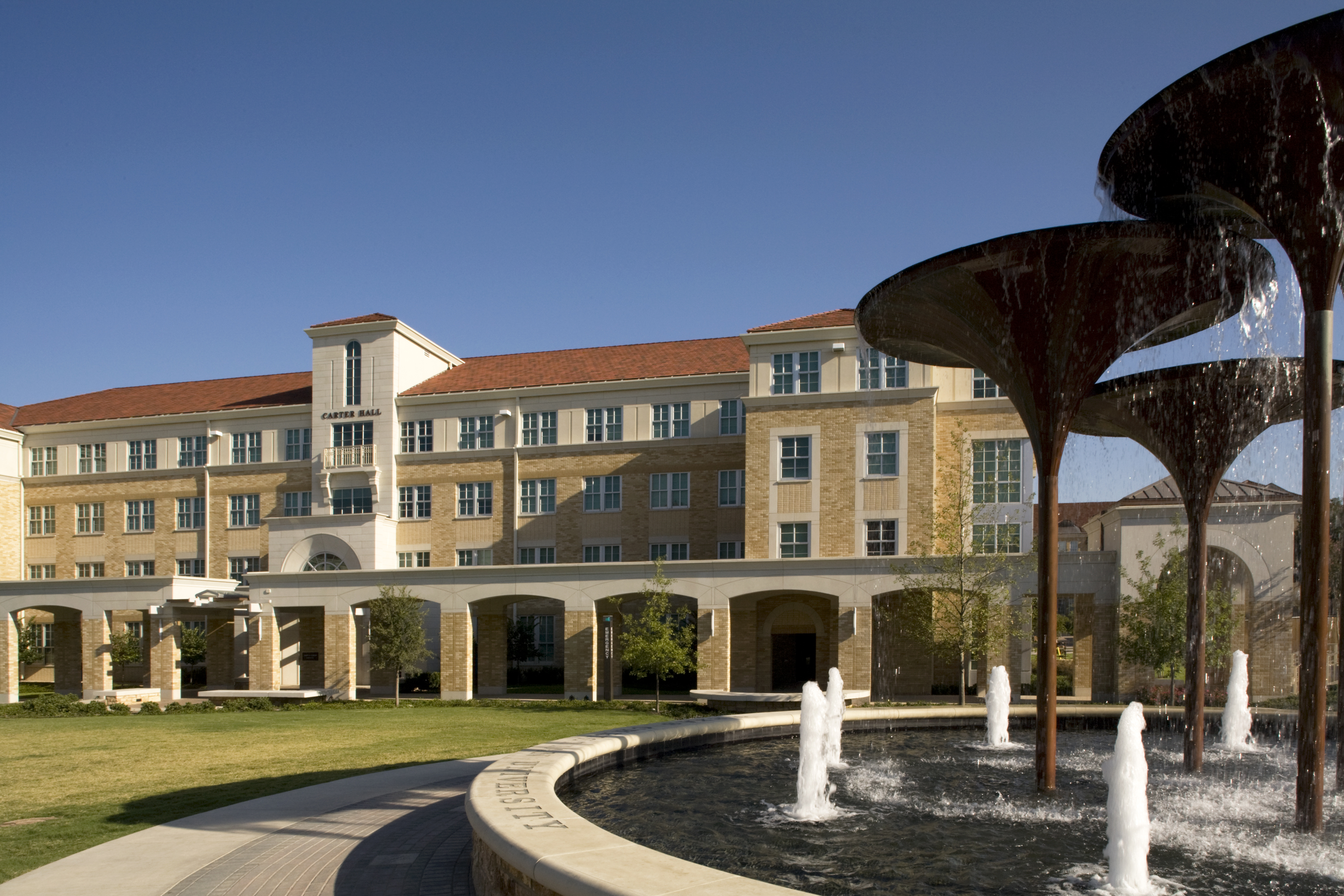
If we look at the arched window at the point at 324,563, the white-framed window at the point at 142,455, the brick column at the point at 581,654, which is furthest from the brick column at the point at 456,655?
the white-framed window at the point at 142,455

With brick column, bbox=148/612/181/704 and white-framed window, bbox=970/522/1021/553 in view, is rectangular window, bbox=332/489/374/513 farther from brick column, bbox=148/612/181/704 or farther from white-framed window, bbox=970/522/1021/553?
white-framed window, bbox=970/522/1021/553

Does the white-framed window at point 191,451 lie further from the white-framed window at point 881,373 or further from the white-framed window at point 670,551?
the white-framed window at point 881,373

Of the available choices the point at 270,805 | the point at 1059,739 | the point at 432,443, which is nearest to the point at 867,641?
the point at 1059,739

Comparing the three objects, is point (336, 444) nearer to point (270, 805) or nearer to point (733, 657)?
point (733, 657)

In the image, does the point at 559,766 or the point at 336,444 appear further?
the point at 336,444

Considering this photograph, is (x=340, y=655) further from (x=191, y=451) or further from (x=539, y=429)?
(x=191, y=451)

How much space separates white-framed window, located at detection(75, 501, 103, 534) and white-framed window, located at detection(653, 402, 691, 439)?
28658 millimetres

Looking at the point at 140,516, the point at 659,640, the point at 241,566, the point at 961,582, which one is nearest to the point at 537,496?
the point at 659,640

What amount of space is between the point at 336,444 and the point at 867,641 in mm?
25661

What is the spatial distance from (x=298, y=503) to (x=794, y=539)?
935 inches

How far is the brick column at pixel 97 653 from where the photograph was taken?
4141 cm

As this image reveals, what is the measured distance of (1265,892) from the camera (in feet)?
25.5

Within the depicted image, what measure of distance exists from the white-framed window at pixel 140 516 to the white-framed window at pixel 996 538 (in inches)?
1527

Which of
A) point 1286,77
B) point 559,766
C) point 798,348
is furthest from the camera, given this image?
point 798,348
